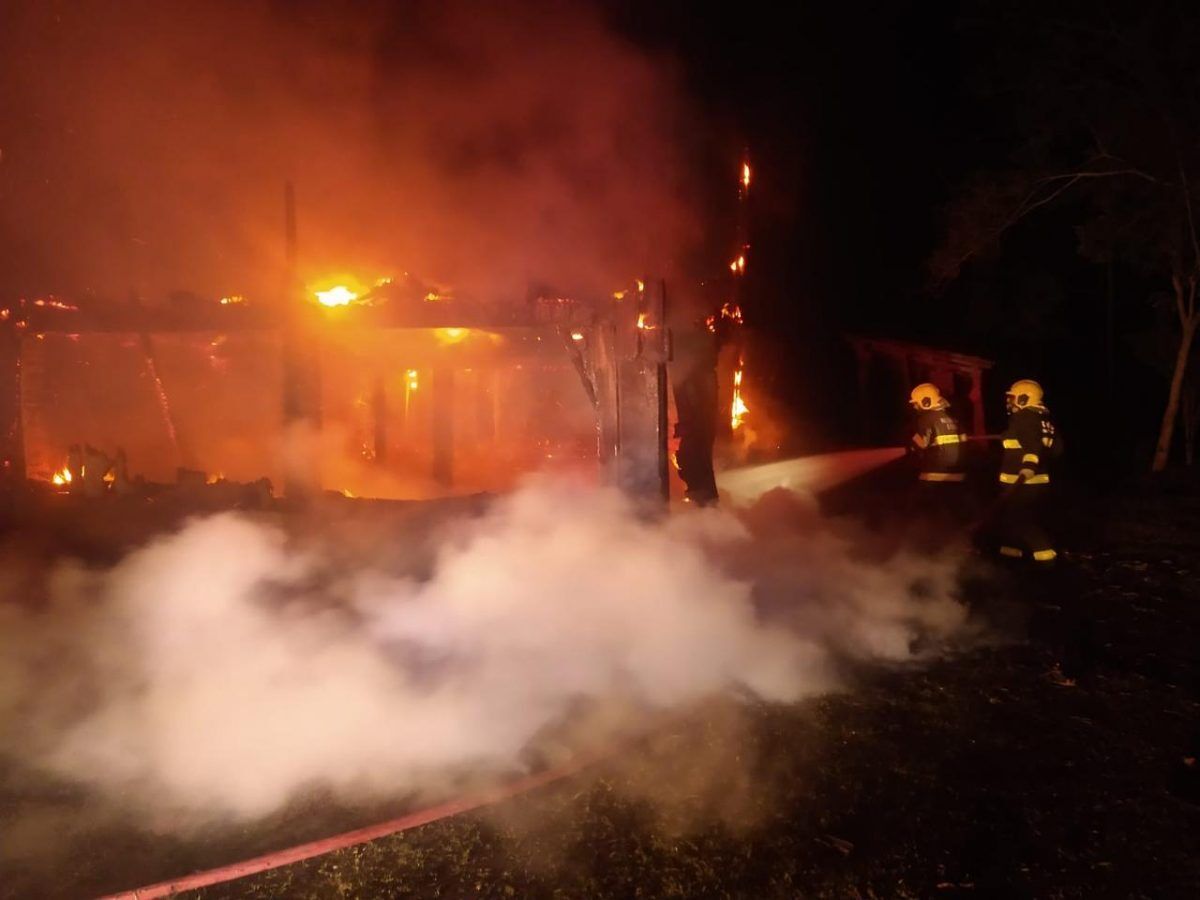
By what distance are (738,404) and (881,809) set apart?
8611mm

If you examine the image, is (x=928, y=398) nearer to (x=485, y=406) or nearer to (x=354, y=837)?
(x=354, y=837)

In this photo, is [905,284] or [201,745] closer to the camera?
[201,745]

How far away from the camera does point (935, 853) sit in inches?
120

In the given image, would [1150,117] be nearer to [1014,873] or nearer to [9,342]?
[1014,873]

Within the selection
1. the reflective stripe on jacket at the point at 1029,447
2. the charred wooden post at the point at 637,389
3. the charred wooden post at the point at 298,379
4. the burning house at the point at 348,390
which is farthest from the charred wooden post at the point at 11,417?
the reflective stripe on jacket at the point at 1029,447

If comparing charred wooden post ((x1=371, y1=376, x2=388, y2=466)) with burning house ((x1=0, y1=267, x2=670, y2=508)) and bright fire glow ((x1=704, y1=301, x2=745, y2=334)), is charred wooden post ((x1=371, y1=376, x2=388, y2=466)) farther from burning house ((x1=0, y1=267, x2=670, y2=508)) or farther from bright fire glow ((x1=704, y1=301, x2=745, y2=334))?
bright fire glow ((x1=704, y1=301, x2=745, y2=334))

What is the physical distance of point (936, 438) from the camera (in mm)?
7492

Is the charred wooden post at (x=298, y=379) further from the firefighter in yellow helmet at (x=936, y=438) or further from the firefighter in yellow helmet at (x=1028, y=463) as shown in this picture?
the firefighter in yellow helmet at (x=1028, y=463)

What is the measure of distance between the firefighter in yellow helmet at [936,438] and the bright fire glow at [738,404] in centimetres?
356

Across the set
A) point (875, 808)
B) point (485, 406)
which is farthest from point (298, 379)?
point (875, 808)

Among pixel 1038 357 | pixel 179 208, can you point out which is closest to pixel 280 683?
pixel 179 208

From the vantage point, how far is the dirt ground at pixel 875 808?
9.60ft

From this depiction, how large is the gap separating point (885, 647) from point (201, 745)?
4291mm

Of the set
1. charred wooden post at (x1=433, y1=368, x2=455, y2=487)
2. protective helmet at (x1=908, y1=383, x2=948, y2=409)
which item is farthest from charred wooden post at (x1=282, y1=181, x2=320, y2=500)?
protective helmet at (x1=908, y1=383, x2=948, y2=409)
